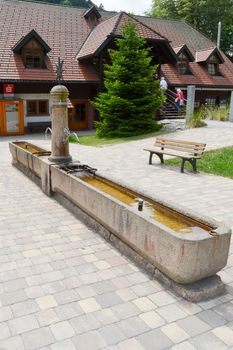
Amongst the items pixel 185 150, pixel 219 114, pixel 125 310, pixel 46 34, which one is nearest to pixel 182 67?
pixel 219 114

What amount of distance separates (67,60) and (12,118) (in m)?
5.44

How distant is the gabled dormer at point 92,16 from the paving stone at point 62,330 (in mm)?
25513

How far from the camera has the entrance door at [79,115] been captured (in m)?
22.7

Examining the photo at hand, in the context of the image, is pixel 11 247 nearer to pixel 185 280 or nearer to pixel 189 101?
pixel 185 280

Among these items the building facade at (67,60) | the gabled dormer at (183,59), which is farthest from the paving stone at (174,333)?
the gabled dormer at (183,59)

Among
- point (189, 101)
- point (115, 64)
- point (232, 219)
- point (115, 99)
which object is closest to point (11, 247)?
point (232, 219)

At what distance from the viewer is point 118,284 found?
4.09m

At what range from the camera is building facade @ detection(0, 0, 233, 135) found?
66.2 feet

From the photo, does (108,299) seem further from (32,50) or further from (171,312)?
(32,50)

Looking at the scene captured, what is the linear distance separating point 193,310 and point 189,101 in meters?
15.6

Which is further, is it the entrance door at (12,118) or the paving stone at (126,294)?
the entrance door at (12,118)

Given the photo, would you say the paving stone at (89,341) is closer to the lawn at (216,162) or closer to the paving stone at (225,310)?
the paving stone at (225,310)

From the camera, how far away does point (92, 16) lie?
84.8 feet

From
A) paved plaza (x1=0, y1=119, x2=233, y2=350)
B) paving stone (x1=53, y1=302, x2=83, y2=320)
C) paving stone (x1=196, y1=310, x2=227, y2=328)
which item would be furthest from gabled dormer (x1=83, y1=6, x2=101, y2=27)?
paving stone (x1=196, y1=310, x2=227, y2=328)
